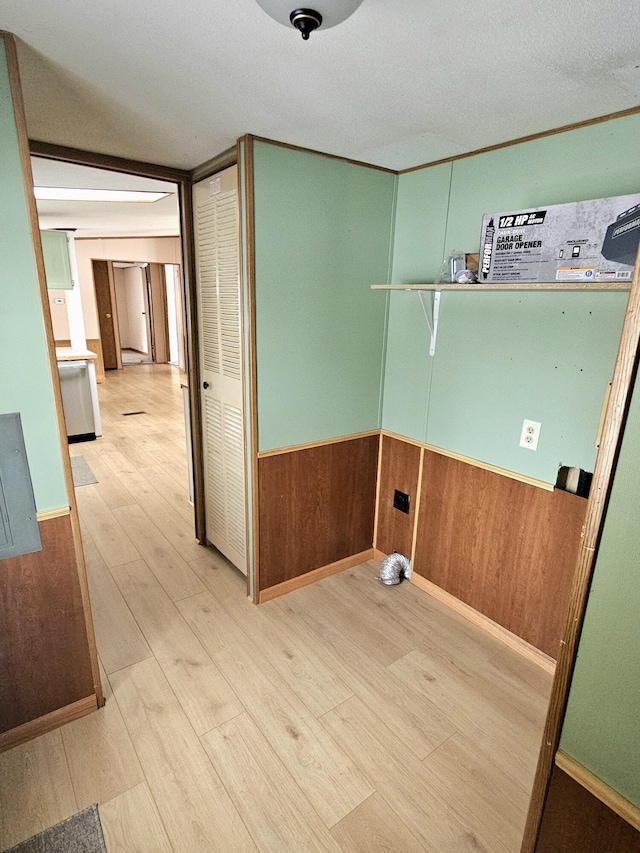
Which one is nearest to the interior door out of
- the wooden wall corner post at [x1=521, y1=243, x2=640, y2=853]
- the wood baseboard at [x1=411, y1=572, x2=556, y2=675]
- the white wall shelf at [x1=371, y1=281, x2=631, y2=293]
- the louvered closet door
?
the louvered closet door

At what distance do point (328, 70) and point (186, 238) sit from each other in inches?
56.9

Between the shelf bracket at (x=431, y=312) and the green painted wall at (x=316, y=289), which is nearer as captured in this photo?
the green painted wall at (x=316, y=289)

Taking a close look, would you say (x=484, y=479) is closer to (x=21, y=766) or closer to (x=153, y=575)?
(x=153, y=575)

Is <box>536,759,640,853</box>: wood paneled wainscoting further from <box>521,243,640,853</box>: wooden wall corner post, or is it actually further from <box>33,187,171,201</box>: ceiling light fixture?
<box>33,187,171,201</box>: ceiling light fixture

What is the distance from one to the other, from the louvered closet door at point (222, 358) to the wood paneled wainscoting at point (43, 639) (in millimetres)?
958

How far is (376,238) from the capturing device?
245cm

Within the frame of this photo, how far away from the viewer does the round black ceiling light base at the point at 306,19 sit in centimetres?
95

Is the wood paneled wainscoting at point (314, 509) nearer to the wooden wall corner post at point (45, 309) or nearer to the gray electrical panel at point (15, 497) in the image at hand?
the wooden wall corner post at point (45, 309)

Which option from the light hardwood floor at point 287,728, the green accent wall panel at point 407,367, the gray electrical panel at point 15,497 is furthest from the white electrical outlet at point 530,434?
the gray electrical panel at point 15,497

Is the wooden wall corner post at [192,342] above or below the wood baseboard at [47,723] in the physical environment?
above

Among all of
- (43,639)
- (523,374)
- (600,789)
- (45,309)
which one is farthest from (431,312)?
(43,639)

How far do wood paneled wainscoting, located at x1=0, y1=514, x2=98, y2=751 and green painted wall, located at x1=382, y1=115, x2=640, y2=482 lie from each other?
1.80 metres

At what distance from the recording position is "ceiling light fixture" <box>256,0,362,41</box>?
36.6 inches

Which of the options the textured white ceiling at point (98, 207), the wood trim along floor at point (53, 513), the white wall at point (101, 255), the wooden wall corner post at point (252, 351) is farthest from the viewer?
the white wall at point (101, 255)
